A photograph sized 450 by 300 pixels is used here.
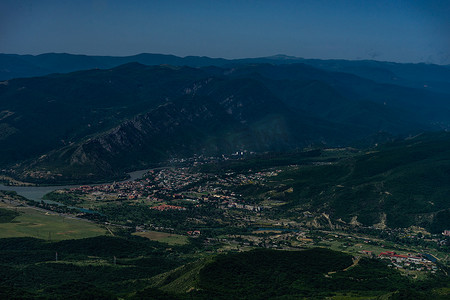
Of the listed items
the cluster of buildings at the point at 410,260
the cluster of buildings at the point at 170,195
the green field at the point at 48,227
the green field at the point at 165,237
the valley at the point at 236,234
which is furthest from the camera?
the cluster of buildings at the point at 170,195

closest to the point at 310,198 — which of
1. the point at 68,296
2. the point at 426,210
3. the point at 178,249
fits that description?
the point at 426,210

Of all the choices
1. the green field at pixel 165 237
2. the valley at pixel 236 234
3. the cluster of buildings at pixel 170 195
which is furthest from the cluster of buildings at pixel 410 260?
the cluster of buildings at pixel 170 195

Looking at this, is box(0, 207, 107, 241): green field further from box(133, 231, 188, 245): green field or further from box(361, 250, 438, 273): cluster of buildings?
box(361, 250, 438, 273): cluster of buildings

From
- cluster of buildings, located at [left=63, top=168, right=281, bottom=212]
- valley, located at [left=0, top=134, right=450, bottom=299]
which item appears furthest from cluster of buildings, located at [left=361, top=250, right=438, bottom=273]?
cluster of buildings, located at [left=63, top=168, right=281, bottom=212]

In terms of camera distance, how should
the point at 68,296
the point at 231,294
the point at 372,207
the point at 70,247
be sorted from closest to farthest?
the point at 68,296
the point at 231,294
the point at 70,247
the point at 372,207

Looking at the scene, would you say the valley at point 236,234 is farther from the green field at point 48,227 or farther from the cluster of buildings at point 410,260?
the green field at point 48,227

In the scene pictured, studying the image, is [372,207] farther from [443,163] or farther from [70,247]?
[70,247]
